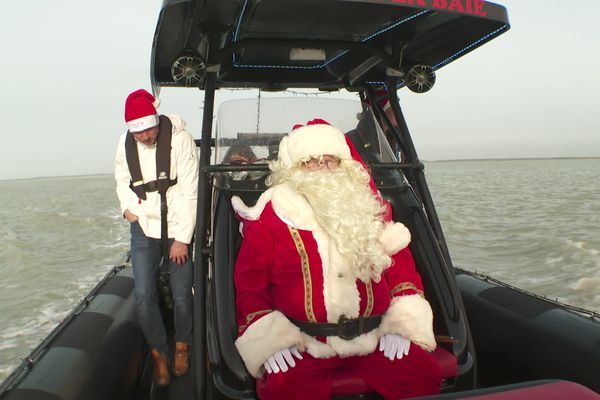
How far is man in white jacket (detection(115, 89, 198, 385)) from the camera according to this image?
270 cm

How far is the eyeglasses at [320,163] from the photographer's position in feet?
7.11

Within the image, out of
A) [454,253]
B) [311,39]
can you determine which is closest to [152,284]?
[311,39]

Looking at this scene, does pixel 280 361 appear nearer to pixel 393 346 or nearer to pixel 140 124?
pixel 393 346

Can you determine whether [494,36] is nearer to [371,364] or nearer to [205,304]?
[371,364]

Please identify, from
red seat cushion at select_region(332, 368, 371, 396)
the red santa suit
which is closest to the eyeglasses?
the red santa suit

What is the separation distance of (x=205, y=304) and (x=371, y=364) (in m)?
0.79

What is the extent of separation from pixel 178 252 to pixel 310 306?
1122 mm

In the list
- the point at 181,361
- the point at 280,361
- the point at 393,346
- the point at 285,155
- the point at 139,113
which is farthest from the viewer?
the point at 181,361

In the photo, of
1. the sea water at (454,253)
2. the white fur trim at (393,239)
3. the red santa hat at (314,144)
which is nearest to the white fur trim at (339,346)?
the white fur trim at (393,239)

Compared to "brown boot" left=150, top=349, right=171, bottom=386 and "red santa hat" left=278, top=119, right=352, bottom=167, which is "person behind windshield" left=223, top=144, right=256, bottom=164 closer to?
"red santa hat" left=278, top=119, right=352, bottom=167

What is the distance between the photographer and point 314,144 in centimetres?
215

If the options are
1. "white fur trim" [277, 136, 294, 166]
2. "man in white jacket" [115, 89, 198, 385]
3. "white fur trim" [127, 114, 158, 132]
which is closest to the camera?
"white fur trim" [277, 136, 294, 166]

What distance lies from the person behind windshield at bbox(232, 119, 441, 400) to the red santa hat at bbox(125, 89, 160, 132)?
0.92 metres

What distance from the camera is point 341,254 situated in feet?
6.38
